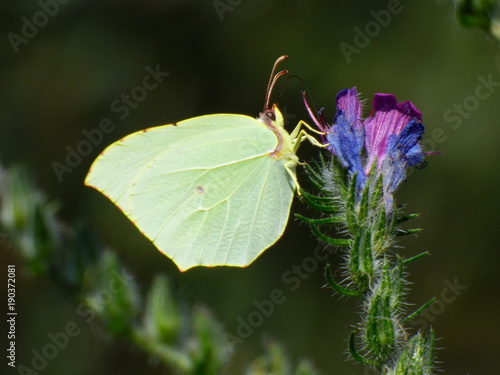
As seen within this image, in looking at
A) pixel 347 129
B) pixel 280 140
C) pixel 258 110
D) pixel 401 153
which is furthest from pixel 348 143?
pixel 258 110

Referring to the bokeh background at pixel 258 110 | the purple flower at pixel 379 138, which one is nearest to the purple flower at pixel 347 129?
the purple flower at pixel 379 138

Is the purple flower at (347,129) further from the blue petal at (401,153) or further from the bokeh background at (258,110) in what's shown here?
the bokeh background at (258,110)

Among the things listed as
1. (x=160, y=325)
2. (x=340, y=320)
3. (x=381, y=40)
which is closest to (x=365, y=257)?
(x=160, y=325)

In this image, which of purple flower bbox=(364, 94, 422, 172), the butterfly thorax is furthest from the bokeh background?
purple flower bbox=(364, 94, 422, 172)

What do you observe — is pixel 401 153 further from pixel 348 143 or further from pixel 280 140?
pixel 280 140

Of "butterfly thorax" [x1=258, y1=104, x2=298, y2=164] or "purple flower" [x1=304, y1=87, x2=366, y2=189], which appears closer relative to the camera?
"purple flower" [x1=304, y1=87, x2=366, y2=189]

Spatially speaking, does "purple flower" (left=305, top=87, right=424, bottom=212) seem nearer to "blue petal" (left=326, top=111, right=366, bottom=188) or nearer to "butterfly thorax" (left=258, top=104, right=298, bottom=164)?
"blue petal" (left=326, top=111, right=366, bottom=188)

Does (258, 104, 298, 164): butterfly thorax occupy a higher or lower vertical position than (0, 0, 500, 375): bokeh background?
higher
